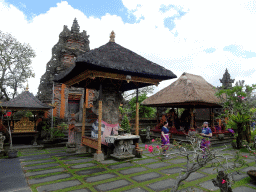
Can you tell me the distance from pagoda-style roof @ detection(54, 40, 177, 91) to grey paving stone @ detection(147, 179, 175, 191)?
394cm

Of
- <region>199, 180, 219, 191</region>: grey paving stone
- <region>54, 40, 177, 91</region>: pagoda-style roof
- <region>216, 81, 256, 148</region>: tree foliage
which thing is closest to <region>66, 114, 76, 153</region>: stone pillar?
<region>54, 40, 177, 91</region>: pagoda-style roof

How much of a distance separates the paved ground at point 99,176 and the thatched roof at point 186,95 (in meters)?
4.49

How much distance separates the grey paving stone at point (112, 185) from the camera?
453 centimetres

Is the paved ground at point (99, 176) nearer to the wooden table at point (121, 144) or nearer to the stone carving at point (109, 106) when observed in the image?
the wooden table at point (121, 144)

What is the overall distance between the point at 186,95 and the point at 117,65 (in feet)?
20.5

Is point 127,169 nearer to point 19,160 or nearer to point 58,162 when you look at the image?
point 58,162

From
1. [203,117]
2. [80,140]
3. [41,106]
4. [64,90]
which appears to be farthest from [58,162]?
[203,117]

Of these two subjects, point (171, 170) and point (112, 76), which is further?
point (112, 76)

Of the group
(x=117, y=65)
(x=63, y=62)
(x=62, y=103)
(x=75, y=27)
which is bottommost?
(x=62, y=103)

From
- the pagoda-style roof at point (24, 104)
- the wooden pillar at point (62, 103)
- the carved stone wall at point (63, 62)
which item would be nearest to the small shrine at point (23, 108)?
the pagoda-style roof at point (24, 104)

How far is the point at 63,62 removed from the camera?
52.7 feet

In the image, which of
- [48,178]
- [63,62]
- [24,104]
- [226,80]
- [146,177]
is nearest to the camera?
[48,178]

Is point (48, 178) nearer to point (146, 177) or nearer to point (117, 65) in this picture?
point (146, 177)

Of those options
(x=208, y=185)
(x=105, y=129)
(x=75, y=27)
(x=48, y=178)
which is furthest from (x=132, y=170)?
(x=75, y=27)
